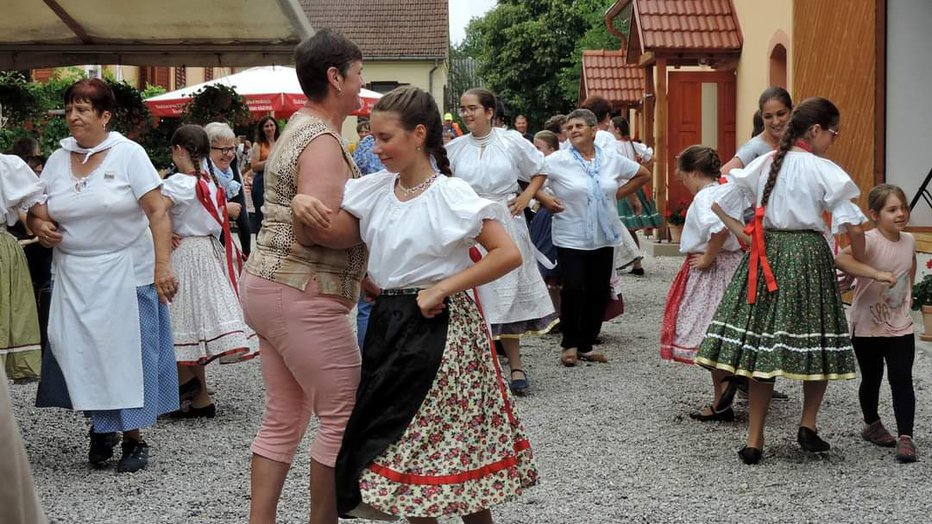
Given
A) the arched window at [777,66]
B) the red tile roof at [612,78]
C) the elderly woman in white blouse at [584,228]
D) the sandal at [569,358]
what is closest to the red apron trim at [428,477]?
the elderly woman in white blouse at [584,228]

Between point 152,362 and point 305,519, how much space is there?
53.0 inches

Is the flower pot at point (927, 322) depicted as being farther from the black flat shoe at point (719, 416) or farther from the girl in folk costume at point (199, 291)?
the girl in folk costume at point (199, 291)

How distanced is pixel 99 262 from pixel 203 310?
4.96 ft

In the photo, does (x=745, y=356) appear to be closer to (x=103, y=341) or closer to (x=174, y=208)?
(x=103, y=341)

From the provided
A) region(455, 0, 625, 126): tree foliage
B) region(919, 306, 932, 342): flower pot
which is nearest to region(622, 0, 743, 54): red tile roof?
region(919, 306, 932, 342): flower pot

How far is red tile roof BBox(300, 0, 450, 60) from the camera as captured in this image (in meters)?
49.8

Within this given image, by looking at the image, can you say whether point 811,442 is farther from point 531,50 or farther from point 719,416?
point 531,50

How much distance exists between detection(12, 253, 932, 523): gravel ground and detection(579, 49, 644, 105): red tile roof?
760 inches

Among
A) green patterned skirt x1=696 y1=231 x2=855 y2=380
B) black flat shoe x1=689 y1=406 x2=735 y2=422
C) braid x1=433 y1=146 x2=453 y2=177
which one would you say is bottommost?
black flat shoe x1=689 y1=406 x2=735 y2=422

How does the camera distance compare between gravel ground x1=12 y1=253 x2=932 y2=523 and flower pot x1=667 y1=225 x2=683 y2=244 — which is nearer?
gravel ground x1=12 y1=253 x2=932 y2=523

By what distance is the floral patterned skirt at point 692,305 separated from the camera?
6.77 m

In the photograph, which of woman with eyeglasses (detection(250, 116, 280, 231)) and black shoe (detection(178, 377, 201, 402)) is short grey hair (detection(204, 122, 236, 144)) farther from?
woman with eyeglasses (detection(250, 116, 280, 231))

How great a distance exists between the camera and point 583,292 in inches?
340

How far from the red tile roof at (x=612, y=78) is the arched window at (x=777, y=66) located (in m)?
10.9
